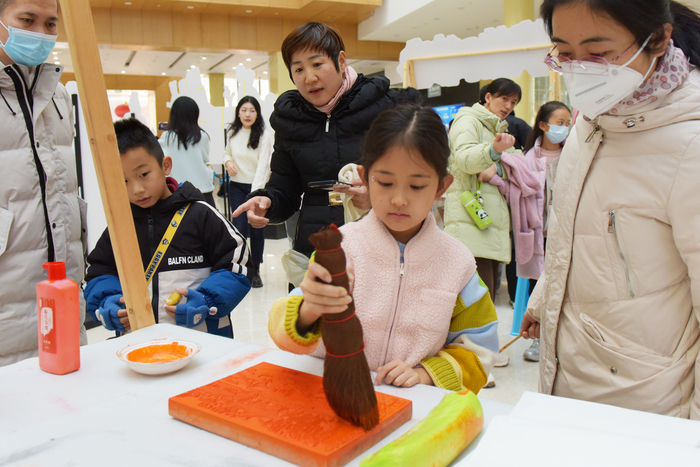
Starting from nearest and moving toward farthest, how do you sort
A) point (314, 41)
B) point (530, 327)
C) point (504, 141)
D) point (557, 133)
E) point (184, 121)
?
point (530, 327) → point (314, 41) → point (504, 141) → point (557, 133) → point (184, 121)

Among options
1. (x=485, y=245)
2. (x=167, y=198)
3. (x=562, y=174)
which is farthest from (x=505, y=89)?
(x=167, y=198)

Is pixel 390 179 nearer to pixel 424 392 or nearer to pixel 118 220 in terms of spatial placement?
pixel 424 392

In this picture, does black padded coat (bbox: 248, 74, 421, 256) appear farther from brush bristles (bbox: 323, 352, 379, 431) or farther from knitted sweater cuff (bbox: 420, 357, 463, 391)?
brush bristles (bbox: 323, 352, 379, 431)

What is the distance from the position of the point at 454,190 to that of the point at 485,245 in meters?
0.39

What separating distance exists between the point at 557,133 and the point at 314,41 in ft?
7.01

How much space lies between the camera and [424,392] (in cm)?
98

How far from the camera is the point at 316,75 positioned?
1683mm

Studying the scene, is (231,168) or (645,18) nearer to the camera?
(645,18)

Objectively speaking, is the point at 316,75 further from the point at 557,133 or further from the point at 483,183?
the point at 557,133

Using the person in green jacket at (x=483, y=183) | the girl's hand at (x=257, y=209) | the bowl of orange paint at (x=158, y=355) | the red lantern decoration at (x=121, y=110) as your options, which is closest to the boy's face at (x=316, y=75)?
the girl's hand at (x=257, y=209)

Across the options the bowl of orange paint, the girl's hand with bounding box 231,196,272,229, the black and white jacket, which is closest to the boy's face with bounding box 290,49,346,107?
the girl's hand with bounding box 231,196,272,229

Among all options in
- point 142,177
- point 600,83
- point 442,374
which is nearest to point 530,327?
point 442,374

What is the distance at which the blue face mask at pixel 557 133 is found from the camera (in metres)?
3.24

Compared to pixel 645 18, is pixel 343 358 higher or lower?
lower
